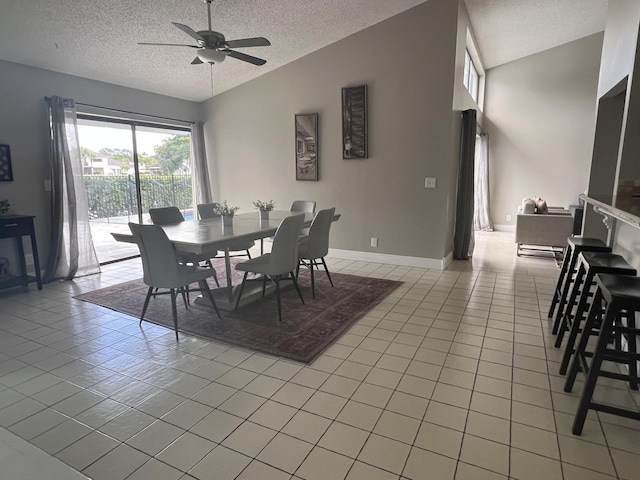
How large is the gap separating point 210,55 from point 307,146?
264 cm

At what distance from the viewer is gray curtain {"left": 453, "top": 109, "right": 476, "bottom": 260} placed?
5.15 meters

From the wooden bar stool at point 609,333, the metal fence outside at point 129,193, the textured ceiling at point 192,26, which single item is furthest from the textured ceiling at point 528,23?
the metal fence outside at point 129,193

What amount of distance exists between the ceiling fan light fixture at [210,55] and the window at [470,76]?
410 cm

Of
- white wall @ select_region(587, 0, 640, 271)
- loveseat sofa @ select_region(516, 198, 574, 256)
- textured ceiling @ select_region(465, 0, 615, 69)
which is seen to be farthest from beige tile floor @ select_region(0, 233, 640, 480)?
textured ceiling @ select_region(465, 0, 615, 69)

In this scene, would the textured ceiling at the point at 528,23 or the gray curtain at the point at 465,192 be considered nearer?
the textured ceiling at the point at 528,23

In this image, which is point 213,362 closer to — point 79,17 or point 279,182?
point 79,17

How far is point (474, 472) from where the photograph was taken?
1602 mm

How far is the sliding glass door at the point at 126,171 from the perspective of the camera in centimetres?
515

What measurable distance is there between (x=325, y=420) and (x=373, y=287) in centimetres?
234

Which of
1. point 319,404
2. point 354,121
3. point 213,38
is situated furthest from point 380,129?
point 319,404

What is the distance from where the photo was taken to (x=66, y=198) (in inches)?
180

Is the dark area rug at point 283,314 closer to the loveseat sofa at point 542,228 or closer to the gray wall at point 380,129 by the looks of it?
the gray wall at point 380,129

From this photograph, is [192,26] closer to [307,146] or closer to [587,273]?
[307,146]

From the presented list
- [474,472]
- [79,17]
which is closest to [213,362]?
[474,472]
